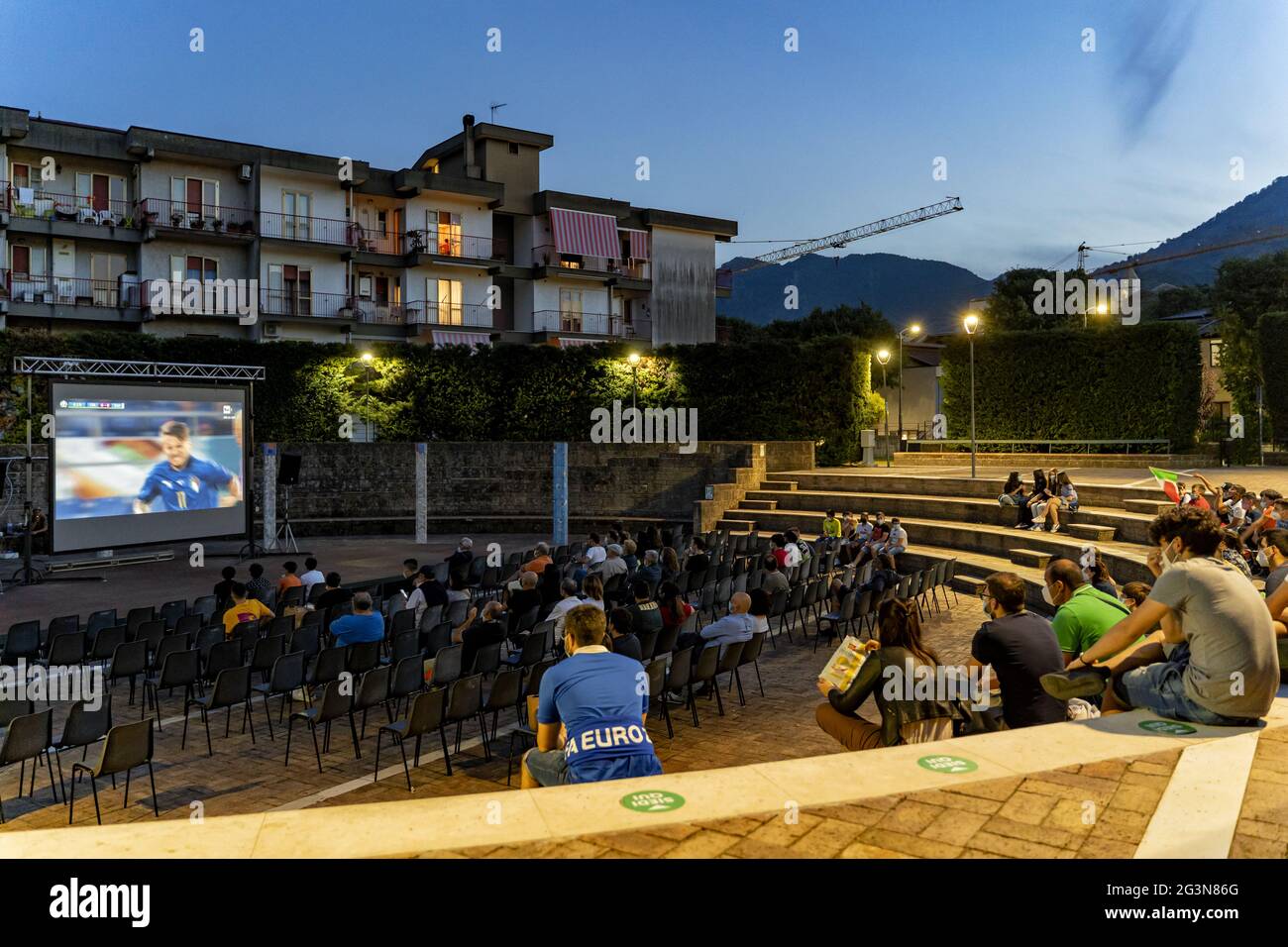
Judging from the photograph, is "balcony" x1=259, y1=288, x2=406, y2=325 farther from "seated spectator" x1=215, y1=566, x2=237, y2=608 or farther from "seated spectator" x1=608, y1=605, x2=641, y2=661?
"seated spectator" x1=608, y1=605, x2=641, y2=661

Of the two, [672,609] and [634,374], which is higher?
[634,374]

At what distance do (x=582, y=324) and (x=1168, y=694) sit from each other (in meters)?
38.9

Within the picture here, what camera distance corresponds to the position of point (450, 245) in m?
39.1

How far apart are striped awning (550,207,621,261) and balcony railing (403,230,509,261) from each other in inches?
115

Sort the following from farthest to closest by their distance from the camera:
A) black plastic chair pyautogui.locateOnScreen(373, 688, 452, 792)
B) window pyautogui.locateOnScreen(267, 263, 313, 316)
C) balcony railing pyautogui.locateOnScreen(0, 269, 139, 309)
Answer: window pyautogui.locateOnScreen(267, 263, 313, 316)
balcony railing pyautogui.locateOnScreen(0, 269, 139, 309)
black plastic chair pyautogui.locateOnScreen(373, 688, 452, 792)

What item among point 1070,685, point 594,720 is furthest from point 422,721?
point 1070,685

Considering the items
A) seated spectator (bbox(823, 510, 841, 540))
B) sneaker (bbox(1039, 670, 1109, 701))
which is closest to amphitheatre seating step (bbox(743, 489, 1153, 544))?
seated spectator (bbox(823, 510, 841, 540))

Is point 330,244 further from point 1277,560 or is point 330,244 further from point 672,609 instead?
point 1277,560

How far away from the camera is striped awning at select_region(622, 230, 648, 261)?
143 feet

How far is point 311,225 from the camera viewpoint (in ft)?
117

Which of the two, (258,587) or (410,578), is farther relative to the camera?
(410,578)

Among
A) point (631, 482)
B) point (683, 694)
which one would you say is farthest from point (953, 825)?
point (631, 482)

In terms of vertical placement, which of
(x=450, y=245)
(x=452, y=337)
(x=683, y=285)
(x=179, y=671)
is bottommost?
(x=179, y=671)
